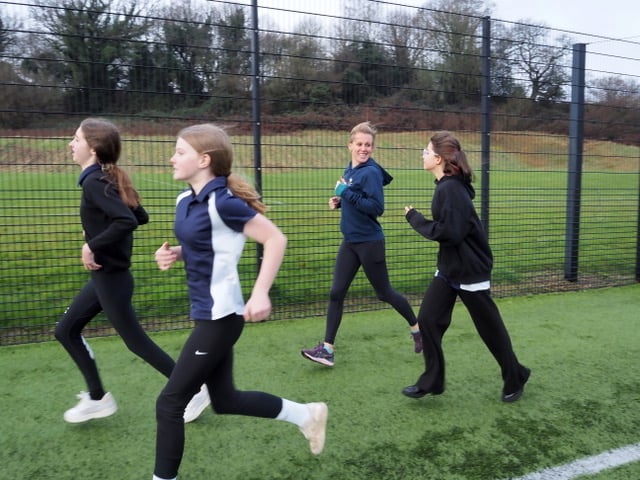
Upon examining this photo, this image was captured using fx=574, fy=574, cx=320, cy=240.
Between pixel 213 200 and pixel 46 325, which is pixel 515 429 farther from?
pixel 46 325

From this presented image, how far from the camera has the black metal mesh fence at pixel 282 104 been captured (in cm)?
477

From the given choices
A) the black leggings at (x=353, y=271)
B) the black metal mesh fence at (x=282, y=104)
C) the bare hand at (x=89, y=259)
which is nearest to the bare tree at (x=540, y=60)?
the black metal mesh fence at (x=282, y=104)

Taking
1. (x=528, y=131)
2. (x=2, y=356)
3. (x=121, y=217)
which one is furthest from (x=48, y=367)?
(x=528, y=131)

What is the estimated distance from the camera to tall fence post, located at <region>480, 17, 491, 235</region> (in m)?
6.18

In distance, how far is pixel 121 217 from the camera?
9.55 ft

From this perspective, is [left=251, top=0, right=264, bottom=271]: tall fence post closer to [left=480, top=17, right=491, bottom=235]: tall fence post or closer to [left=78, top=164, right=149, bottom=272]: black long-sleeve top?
[left=78, top=164, right=149, bottom=272]: black long-sleeve top

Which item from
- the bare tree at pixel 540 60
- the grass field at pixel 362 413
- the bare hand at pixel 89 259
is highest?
the bare tree at pixel 540 60

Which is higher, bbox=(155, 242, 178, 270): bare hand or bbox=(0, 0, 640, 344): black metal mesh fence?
bbox=(0, 0, 640, 344): black metal mesh fence

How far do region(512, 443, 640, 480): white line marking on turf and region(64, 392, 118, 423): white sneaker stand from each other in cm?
226

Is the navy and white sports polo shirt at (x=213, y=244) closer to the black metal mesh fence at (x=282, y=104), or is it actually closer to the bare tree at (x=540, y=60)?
the black metal mesh fence at (x=282, y=104)

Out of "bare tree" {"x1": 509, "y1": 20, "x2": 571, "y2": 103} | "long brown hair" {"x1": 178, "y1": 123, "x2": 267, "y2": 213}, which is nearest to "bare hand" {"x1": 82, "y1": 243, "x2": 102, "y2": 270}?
"long brown hair" {"x1": 178, "y1": 123, "x2": 267, "y2": 213}

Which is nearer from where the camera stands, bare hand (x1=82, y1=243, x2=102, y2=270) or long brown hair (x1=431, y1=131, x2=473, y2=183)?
bare hand (x1=82, y1=243, x2=102, y2=270)

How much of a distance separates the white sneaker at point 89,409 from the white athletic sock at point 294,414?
122 cm

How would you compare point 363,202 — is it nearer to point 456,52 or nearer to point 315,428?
point 315,428
